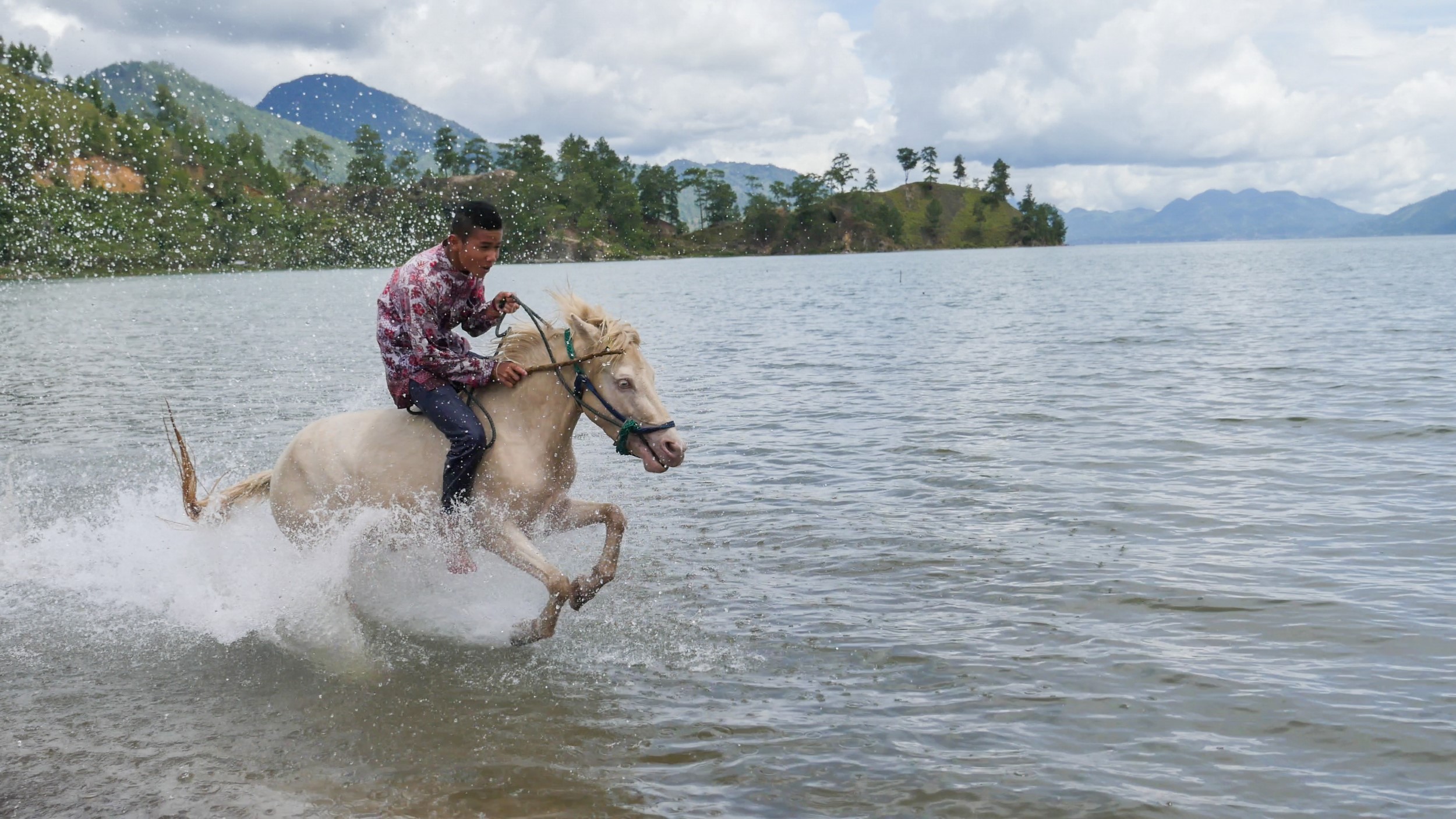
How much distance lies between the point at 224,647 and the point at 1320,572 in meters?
9.68

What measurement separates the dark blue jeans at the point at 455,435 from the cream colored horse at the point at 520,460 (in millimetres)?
109

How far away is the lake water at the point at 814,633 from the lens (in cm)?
618

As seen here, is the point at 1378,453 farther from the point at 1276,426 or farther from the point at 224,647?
the point at 224,647

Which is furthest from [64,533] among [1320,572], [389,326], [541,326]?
[1320,572]

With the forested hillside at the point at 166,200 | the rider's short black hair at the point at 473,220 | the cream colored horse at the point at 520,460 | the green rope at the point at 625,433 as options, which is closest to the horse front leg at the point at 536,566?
the cream colored horse at the point at 520,460

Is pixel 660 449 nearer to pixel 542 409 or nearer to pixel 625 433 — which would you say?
pixel 625 433

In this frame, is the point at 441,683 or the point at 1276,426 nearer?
the point at 441,683

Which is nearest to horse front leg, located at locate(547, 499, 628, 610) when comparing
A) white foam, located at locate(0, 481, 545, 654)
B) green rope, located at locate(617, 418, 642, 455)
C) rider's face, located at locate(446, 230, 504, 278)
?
green rope, located at locate(617, 418, 642, 455)

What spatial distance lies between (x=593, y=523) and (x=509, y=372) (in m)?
1.36

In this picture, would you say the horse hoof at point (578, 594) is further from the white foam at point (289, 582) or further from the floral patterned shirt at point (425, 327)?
the floral patterned shirt at point (425, 327)

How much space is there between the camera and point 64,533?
1113cm

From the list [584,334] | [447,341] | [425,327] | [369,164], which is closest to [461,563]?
[447,341]

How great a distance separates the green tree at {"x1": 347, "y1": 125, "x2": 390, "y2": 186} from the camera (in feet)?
496

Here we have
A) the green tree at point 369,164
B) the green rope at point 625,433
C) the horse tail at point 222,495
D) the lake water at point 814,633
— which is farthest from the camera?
the green tree at point 369,164
